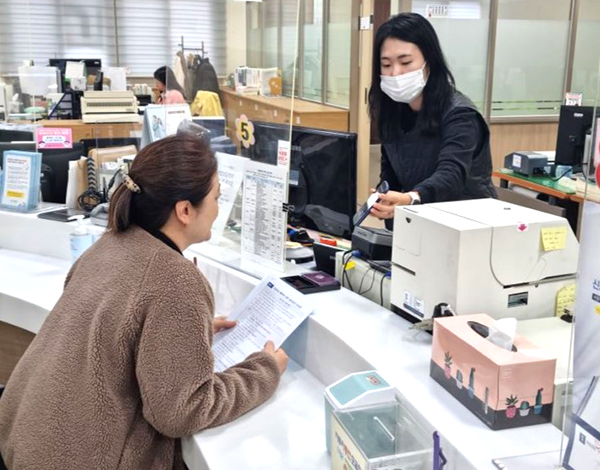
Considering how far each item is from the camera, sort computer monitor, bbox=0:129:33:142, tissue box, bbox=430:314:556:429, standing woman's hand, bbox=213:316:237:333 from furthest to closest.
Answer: computer monitor, bbox=0:129:33:142 < standing woman's hand, bbox=213:316:237:333 < tissue box, bbox=430:314:556:429

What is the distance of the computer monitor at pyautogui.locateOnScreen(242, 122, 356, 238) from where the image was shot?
2152 millimetres

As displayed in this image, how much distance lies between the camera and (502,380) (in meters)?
1.15

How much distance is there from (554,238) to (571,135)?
3.08 m

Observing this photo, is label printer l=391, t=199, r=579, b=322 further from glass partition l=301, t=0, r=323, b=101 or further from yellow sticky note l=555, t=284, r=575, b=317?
glass partition l=301, t=0, r=323, b=101

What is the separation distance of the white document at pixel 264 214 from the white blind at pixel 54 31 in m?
7.40

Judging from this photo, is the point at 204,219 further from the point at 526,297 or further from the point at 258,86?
the point at 258,86

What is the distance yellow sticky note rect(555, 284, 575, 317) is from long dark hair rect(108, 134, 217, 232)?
0.87m

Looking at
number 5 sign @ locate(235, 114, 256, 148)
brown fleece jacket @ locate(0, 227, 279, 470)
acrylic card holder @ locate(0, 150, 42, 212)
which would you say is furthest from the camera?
acrylic card holder @ locate(0, 150, 42, 212)

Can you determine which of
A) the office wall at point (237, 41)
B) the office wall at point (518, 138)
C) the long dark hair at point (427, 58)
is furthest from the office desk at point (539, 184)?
the office wall at point (237, 41)

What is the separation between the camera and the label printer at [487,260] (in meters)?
1.44

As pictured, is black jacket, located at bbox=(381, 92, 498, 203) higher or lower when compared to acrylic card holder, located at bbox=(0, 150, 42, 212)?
higher

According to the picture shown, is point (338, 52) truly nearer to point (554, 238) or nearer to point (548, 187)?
point (548, 187)

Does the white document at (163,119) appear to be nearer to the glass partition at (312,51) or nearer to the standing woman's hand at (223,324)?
the standing woman's hand at (223,324)

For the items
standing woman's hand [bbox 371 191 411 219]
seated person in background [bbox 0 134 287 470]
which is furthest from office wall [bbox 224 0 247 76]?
seated person in background [bbox 0 134 287 470]
